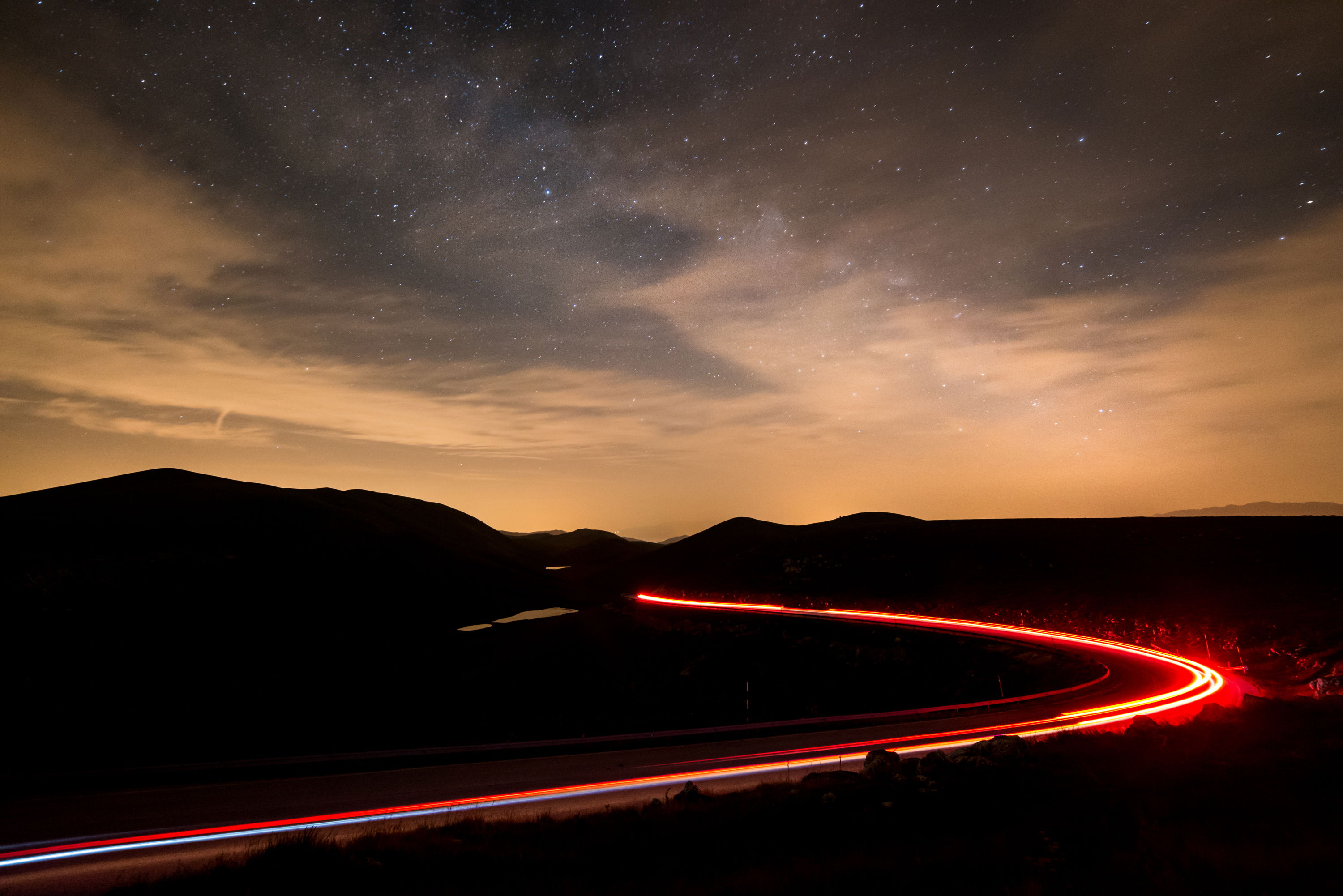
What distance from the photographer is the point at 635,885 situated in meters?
9.47

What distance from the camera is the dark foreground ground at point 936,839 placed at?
8.62 metres

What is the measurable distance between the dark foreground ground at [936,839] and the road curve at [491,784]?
2.43m

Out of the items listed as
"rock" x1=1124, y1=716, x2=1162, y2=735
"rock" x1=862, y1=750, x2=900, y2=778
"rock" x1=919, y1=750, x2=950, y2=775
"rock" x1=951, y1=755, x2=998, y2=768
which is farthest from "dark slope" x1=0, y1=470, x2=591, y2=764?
"rock" x1=1124, y1=716, x2=1162, y2=735

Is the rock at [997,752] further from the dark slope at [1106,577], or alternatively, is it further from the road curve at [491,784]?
the dark slope at [1106,577]

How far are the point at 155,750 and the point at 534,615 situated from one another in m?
59.1

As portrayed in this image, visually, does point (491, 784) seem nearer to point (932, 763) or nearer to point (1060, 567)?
point (932, 763)

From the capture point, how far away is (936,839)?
10.3 meters

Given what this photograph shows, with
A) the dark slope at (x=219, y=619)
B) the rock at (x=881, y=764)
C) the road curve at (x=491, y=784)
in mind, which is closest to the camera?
the road curve at (x=491, y=784)

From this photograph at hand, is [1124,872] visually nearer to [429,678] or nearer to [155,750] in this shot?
[155,750]

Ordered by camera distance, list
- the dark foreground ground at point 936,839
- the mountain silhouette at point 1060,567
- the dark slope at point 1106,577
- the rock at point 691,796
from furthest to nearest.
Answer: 1. the mountain silhouette at point 1060,567
2. the dark slope at point 1106,577
3. the rock at point 691,796
4. the dark foreground ground at point 936,839

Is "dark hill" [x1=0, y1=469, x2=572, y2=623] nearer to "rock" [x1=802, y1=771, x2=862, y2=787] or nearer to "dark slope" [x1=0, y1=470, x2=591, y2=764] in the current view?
"dark slope" [x1=0, y1=470, x2=591, y2=764]

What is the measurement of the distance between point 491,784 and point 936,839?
1113cm

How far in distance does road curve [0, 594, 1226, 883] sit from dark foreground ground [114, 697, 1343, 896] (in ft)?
7.98

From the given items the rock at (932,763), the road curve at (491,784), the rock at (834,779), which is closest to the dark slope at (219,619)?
the road curve at (491,784)
